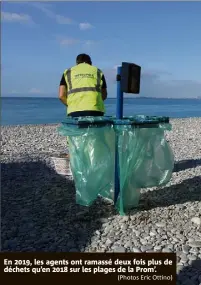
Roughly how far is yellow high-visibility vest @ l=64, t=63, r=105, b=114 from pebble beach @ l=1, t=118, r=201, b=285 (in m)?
1.26

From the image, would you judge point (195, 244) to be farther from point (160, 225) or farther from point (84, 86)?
point (84, 86)

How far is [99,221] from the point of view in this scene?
14.5 ft

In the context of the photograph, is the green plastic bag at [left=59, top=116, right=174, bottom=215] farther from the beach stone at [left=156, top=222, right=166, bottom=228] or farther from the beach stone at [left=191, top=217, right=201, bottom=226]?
the beach stone at [left=191, top=217, right=201, bottom=226]

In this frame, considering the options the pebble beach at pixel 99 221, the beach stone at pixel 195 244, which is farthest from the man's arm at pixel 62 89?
the beach stone at pixel 195 244

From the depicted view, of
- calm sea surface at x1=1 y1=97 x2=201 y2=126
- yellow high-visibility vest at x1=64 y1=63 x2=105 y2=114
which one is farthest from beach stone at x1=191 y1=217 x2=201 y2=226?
calm sea surface at x1=1 y1=97 x2=201 y2=126

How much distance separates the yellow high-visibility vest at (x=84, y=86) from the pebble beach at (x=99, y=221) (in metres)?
1.26

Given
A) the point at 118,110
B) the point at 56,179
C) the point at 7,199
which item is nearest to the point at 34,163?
the point at 56,179

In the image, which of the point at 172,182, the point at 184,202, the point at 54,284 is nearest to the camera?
the point at 54,284

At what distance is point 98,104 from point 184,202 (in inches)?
66.3

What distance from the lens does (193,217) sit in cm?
452

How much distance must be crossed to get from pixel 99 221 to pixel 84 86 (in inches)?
67.0

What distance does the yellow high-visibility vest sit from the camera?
4969mm

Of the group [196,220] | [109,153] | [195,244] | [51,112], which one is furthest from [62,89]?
[51,112]

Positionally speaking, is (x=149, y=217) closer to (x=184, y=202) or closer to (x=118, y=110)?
(x=184, y=202)
